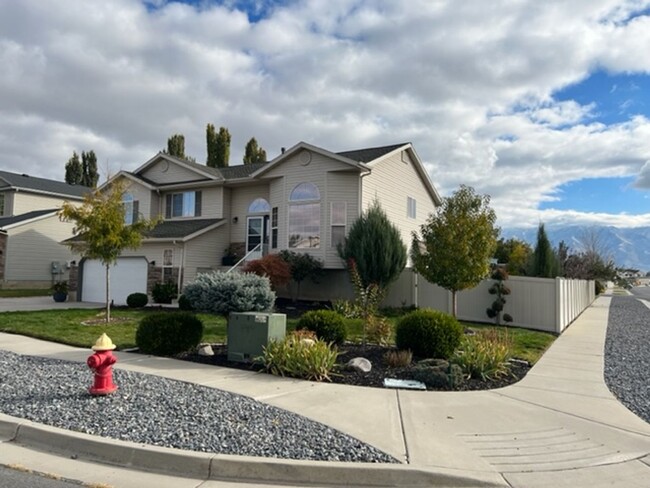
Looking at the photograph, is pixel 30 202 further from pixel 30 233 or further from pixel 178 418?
pixel 178 418

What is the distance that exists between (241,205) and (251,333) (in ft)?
51.7

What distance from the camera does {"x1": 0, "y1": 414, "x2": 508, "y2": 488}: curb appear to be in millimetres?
4195

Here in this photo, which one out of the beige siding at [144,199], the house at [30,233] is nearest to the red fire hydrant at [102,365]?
the beige siding at [144,199]

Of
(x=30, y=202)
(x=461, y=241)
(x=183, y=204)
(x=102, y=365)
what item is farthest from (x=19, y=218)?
(x=102, y=365)

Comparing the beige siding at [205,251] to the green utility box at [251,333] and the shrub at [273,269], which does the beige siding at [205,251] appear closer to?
the shrub at [273,269]

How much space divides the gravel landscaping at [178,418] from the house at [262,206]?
13.7 meters

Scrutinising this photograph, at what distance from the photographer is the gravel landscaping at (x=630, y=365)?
23.1 ft

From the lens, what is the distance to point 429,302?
18.4m

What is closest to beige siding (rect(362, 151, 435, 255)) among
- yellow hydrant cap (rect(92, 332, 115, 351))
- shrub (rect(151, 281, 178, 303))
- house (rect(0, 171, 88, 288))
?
shrub (rect(151, 281, 178, 303))

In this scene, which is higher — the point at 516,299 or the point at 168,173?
the point at 168,173

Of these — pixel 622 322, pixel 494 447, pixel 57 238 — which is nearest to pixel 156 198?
pixel 57 238

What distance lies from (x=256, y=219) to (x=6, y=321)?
11608mm

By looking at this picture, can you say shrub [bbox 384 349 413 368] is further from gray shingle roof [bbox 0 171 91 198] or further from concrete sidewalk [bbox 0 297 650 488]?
gray shingle roof [bbox 0 171 91 198]

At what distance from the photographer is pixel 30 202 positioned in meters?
35.0
